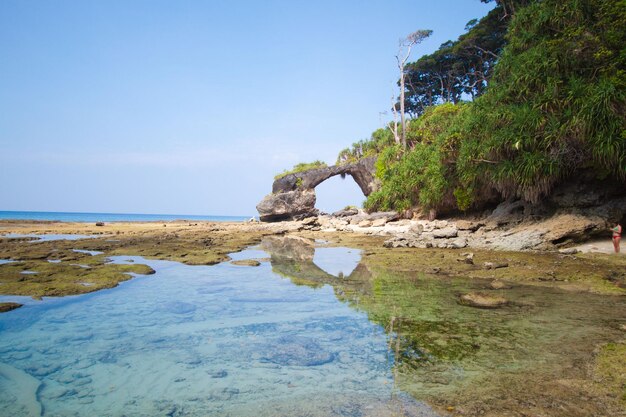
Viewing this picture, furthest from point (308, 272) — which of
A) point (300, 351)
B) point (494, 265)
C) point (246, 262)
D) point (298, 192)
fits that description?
point (298, 192)

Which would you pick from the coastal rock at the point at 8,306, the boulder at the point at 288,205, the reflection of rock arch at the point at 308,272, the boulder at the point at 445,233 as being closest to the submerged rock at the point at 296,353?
the reflection of rock arch at the point at 308,272

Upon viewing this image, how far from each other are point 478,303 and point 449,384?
9.02 feet

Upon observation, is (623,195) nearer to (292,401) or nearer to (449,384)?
(449,384)

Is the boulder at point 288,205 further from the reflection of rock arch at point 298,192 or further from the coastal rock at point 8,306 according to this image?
the coastal rock at point 8,306

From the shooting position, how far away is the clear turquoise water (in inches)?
102

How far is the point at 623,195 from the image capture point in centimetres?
1008

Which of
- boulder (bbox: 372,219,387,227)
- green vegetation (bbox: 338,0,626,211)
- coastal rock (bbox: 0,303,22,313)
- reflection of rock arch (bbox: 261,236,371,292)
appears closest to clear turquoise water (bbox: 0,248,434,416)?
coastal rock (bbox: 0,303,22,313)

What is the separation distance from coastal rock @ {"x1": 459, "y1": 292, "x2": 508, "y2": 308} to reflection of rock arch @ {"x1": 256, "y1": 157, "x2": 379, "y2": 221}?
2649 centimetres

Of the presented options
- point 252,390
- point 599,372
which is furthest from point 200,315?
point 599,372

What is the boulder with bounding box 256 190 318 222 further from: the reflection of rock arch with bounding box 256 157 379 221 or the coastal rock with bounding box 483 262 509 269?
the coastal rock with bounding box 483 262 509 269

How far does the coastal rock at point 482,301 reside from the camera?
5.13 m

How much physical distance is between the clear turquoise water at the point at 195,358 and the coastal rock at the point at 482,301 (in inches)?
70.5

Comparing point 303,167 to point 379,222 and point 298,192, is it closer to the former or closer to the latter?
point 298,192

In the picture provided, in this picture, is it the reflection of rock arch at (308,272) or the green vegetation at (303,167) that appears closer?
the reflection of rock arch at (308,272)
